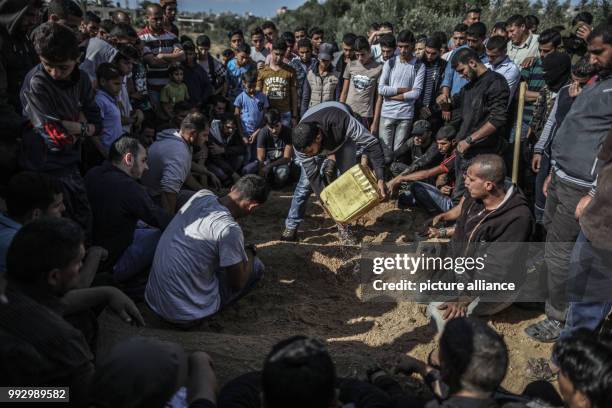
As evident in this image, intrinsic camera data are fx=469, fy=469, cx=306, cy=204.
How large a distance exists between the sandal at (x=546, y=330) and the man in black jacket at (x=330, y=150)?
176 cm

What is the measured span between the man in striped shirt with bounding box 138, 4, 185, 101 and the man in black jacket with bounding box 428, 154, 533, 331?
14.5 feet

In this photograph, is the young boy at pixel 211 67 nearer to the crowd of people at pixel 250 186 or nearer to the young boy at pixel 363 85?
the crowd of people at pixel 250 186

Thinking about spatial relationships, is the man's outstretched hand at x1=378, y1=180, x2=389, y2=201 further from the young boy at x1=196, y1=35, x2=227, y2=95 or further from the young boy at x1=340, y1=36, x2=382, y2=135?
the young boy at x1=196, y1=35, x2=227, y2=95

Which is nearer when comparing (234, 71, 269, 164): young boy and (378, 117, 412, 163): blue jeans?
(378, 117, 412, 163): blue jeans

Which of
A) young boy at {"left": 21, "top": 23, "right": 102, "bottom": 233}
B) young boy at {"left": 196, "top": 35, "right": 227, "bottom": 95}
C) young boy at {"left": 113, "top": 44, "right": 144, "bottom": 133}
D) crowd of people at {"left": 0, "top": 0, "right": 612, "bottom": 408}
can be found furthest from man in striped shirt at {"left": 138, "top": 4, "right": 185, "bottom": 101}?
young boy at {"left": 21, "top": 23, "right": 102, "bottom": 233}

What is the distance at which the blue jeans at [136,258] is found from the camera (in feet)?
12.4

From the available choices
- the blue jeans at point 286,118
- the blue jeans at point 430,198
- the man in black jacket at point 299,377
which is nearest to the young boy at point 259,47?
the blue jeans at point 286,118

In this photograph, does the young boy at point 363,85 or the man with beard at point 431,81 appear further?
the young boy at point 363,85

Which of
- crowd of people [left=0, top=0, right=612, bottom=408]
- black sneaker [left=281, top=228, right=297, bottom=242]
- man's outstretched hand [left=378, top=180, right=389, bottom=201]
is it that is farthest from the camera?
black sneaker [left=281, top=228, right=297, bottom=242]

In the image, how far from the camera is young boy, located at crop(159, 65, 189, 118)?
6.24 meters

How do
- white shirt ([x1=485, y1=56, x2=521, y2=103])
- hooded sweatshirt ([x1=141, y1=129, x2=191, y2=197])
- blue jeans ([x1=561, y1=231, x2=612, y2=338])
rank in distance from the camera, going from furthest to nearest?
white shirt ([x1=485, y1=56, x2=521, y2=103]) < hooded sweatshirt ([x1=141, y1=129, x2=191, y2=197]) < blue jeans ([x1=561, y1=231, x2=612, y2=338])

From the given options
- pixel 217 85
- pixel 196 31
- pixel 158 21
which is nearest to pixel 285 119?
pixel 217 85

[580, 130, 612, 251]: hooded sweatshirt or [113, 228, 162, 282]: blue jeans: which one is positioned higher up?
[580, 130, 612, 251]: hooded sweatshirt

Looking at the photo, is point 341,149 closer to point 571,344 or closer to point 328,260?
point 328,260
